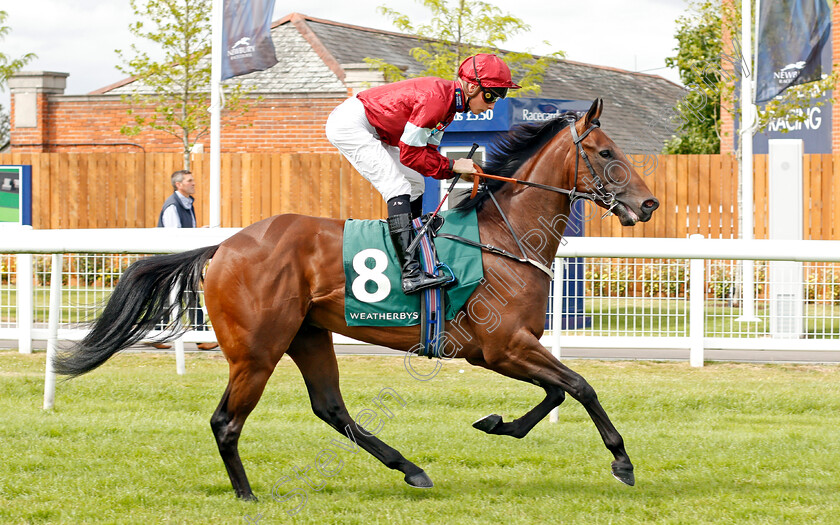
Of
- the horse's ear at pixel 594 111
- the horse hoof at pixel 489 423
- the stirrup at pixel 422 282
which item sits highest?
the horse's ear at pixel 594 111

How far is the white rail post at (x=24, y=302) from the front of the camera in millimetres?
8297

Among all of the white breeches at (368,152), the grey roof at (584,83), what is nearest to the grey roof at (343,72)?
the grey roof at (584,83)

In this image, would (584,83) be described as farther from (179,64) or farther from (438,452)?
(438,452)

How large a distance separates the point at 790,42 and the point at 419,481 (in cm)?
776

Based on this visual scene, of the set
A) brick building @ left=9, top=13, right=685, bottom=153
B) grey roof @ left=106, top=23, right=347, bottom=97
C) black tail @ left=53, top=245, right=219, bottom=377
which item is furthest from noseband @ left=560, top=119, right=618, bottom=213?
grey roof @ left=106, top=23, right=347, bottom=97

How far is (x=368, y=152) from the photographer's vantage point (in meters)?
4.76

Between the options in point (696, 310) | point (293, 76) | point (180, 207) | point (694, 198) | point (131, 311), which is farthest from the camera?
point (293, 76)

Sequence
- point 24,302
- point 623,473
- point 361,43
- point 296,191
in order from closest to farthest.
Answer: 1. point 623,473
2. point 24,302
3. point 296,191
4. point 361,43

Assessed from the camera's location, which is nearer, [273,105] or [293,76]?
[273,105]

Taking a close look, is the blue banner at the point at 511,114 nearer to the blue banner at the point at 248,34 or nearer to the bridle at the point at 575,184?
the blue banner at the point at 248,34

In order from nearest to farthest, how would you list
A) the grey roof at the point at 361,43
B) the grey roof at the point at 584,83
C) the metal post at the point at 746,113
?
the metal post at the point at 746,113
the grey roof at the point at 361,43
the grey roof at the point at 584,83

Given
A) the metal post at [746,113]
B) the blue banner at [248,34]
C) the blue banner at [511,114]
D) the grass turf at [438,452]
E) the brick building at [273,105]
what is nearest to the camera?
the grass turf at [438,452]

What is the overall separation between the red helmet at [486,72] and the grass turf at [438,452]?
74.4 inches

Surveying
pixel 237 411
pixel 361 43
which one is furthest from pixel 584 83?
pixel 237 411
